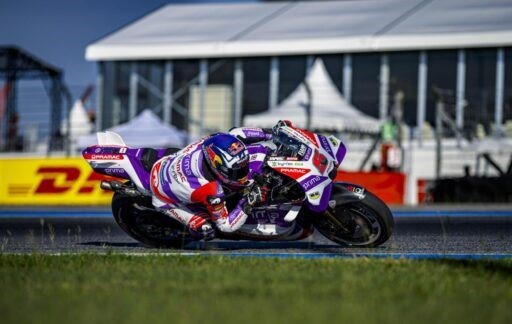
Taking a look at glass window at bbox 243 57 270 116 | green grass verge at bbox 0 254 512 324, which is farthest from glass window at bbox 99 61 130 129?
green grass verge at bbox 0 254 512 324

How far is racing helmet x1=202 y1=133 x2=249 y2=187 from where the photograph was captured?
28.0 feet

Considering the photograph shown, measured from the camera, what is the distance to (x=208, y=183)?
8.71 metres

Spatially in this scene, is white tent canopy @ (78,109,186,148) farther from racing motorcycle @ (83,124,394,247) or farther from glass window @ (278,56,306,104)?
racing motorcycle @ (83,124,394,247)

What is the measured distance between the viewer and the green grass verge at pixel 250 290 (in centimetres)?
523

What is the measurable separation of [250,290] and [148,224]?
142 inches

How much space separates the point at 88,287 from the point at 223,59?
68.2 feet

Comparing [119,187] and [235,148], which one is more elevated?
[235,148]

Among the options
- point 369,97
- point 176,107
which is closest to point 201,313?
point 369,97

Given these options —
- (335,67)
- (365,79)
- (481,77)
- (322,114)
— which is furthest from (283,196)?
(335,67)

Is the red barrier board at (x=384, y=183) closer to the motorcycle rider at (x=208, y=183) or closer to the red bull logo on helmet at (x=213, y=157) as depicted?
the motorcycle rider at (x=208, y=183)

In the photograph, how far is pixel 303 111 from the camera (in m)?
22.2

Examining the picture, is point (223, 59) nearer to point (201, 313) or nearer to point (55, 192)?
point (55, 192)

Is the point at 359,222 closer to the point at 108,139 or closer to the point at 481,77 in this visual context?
the point at 108,139

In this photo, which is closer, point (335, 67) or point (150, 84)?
point (335, 67)
